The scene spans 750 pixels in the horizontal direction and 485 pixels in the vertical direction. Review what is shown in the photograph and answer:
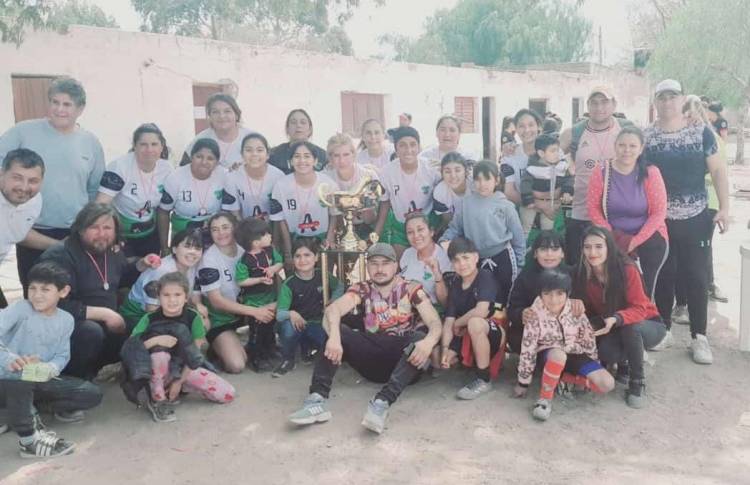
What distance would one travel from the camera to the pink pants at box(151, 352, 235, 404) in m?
3.48

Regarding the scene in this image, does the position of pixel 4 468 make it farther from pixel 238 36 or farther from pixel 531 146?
pixel 238 36

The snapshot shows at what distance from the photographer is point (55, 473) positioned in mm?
2918

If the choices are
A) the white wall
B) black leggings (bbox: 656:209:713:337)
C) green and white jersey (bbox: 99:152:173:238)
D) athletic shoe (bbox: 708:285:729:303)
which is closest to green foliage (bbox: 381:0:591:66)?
the white wall

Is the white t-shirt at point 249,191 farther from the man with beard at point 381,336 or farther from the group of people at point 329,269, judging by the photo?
the man with beard at point 381,336

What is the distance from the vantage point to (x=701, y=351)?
Answer: 4004mm

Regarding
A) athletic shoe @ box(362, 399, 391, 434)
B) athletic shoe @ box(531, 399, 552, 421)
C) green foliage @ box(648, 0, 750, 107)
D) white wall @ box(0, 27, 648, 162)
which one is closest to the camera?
athletic shoe @ box(362, 399, 391, 434)

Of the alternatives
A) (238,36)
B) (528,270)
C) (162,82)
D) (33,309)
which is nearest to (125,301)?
(33,309)

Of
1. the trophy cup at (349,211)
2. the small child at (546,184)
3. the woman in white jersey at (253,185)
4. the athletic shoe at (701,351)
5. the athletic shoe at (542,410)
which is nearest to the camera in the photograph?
the athletic shoe at (542,410)

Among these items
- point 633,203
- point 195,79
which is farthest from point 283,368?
point 195,79

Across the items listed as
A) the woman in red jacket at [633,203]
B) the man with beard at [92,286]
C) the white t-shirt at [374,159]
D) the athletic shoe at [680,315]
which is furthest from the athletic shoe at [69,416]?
the athletic shoe at [680,315]

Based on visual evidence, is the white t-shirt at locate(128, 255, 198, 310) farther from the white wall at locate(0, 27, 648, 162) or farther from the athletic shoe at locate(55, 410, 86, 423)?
the white wall at locate(0, 27, 648, 162)

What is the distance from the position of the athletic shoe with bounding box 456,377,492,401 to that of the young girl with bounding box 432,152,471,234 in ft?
3.78

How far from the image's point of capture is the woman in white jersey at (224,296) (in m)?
4.10

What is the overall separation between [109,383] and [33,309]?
0.88 m
